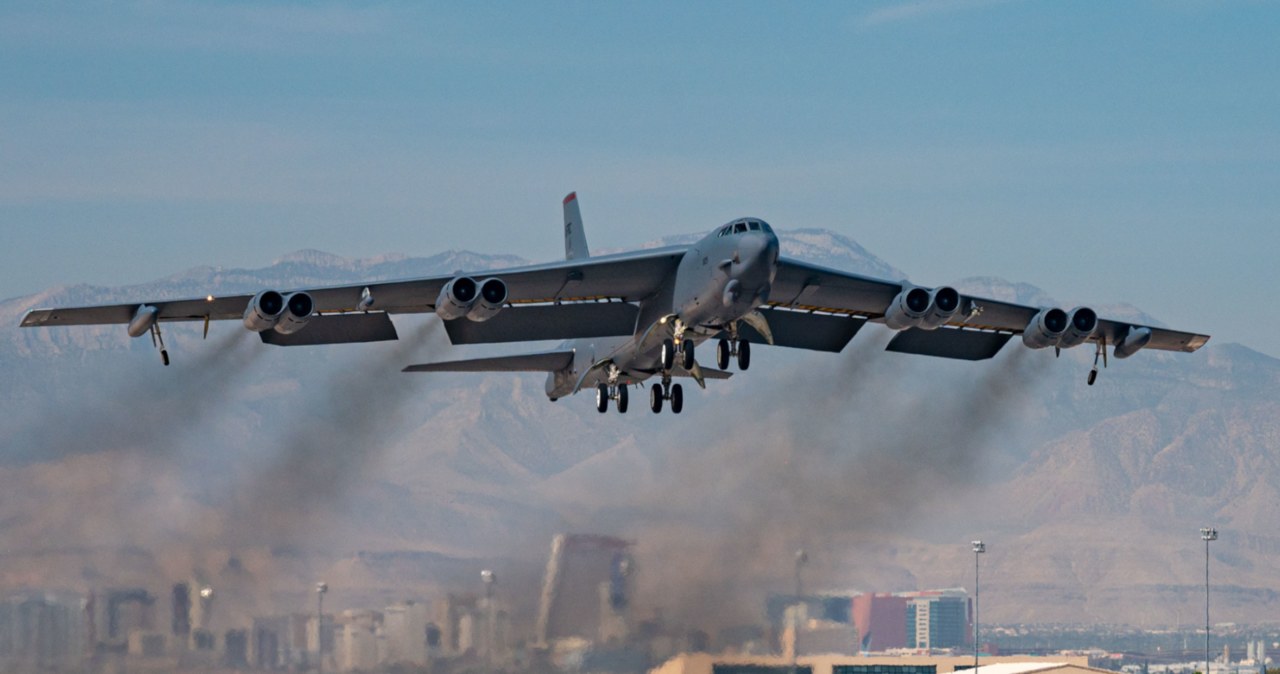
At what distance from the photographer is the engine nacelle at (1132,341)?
155 ft

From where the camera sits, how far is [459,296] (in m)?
40.0

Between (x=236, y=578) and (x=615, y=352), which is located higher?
(x=615, y=352)

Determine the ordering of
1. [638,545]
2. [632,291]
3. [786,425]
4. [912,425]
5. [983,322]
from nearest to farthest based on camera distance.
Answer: [632,291], [983,322], [912,425], [638,545], [786,425]

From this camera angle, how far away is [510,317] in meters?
47.3

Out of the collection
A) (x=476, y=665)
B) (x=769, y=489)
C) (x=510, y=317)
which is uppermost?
(x=510, y=317)

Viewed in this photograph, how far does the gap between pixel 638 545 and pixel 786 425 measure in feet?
32.0

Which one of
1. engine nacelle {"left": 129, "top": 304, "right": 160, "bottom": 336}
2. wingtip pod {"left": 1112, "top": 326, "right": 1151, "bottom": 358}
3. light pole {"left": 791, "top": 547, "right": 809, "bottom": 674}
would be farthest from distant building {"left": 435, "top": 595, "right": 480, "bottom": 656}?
wingtip pod {"left": 1112, "top": 326, "right": 1151, "bottom": 358}

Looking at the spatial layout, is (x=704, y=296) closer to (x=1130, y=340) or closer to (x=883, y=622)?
(x=1130, y=340)

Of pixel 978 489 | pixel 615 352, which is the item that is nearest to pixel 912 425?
pixel 978 489

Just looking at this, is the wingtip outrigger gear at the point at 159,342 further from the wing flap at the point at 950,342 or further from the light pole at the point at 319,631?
the wing flap at the point at 950,342

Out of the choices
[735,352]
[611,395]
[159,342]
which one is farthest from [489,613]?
[159,342]

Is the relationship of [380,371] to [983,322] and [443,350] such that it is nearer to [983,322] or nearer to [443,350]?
[443,350]

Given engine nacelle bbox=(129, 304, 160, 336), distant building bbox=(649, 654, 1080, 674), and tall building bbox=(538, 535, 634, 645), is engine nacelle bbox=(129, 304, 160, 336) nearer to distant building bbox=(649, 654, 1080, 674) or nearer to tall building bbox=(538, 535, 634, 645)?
tall building bbox=(538, 535, 634, 645)

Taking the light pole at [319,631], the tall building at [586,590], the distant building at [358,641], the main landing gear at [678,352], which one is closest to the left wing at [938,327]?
the main landing gear at [678,352]
